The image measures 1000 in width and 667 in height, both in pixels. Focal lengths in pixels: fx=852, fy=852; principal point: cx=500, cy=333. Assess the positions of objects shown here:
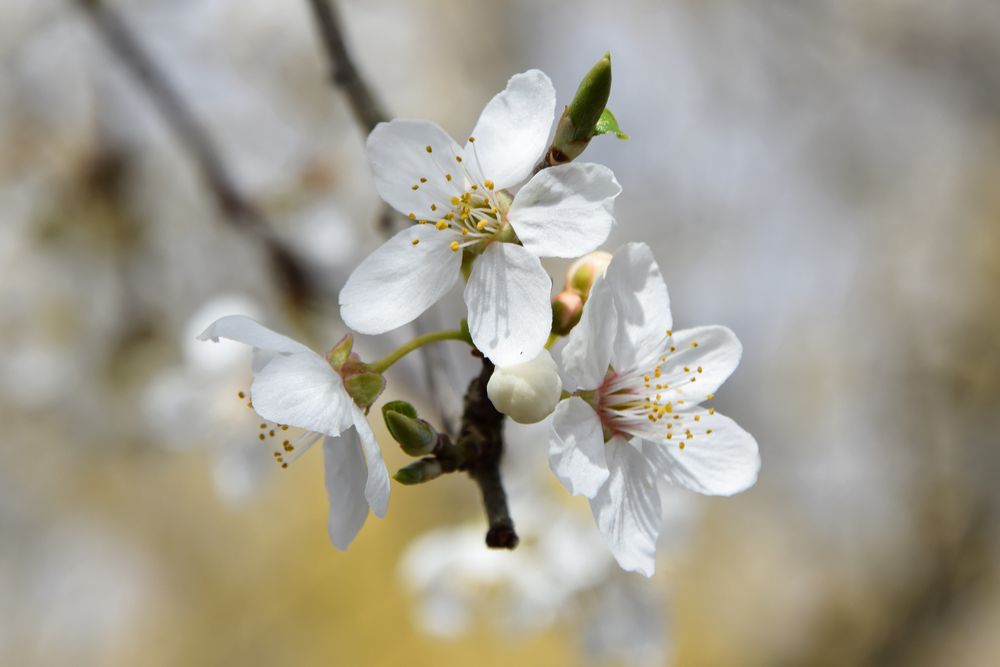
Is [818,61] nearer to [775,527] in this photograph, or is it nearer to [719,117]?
[719,117]

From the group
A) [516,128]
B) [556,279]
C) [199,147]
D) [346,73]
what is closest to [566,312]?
[516,128]

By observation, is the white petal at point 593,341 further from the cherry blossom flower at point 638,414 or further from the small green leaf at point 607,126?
the small green leaf at point 607,126

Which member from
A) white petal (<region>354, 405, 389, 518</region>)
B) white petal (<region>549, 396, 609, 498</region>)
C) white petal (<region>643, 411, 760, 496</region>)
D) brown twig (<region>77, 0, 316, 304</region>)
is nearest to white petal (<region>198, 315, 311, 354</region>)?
white petal (<region>354, 405, 389, 518</region>)

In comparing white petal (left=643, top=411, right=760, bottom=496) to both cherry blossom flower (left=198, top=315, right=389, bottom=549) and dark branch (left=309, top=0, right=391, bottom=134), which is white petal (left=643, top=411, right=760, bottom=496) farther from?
dark branch (left=309, top=0, right=391, bottom=134)

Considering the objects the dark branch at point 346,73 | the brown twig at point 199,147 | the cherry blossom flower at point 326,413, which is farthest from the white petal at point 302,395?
the brown twig at point 199,147

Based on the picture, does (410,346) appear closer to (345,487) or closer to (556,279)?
(345,487)
